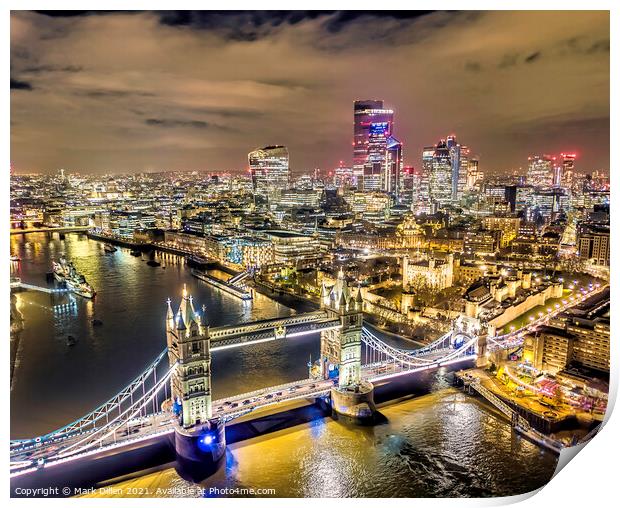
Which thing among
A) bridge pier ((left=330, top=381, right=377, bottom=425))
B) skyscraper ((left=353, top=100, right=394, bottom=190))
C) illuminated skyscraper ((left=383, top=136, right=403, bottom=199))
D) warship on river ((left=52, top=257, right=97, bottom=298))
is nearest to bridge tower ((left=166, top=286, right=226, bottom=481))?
bridge pier ((left=330, top=381, right=377, bottom=425))

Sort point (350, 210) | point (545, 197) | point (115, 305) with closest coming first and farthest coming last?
point (115, 305) → point (545, 197) → point (350, 210)

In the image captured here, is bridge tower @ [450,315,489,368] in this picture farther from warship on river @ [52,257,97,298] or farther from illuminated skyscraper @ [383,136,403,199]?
illuminated skyscraper @ [383,136,403,199]

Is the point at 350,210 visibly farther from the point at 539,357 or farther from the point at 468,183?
the point at 539,357

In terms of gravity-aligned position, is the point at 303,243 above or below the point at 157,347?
above

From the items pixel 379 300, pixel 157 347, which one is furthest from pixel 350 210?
pixel 157 347

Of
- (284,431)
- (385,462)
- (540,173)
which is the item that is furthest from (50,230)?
(540,173)
